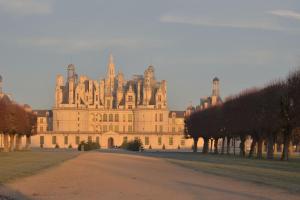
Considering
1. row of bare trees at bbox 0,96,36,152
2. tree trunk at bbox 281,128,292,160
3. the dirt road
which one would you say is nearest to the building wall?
row of bare trees at bbox 0,96,36,152

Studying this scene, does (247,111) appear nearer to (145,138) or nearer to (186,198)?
(186,198)

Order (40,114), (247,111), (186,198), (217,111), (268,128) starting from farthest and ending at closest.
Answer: (40,114) → (217,111) → (247,111) → (268,128) → (186,198)

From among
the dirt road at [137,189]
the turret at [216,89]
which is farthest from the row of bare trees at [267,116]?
the turret at [216,89]

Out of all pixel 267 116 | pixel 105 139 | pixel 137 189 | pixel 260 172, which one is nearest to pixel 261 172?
pixel 260 172

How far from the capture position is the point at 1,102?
83.9m

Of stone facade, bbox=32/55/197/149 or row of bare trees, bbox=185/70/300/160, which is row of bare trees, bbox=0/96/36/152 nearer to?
row of bare trees, bbox=185/70/300/160

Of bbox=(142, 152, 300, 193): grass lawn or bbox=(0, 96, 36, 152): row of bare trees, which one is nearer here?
bbox=(142, 152, 300, 193): grass lawn

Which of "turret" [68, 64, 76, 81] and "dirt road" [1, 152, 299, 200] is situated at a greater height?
"turret" [68, 64, 76, 81]

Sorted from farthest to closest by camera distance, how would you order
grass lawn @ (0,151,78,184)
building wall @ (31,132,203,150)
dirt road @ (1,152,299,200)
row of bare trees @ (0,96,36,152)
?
building wall @ (31,132,203,150), row of bare trees @ (0,96,36,152), grass lawn @ (0,151,78,184), dirt road @ (1,152,299,200)

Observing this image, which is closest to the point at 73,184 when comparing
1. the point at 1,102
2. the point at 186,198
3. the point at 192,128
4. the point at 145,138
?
the point at 186,198

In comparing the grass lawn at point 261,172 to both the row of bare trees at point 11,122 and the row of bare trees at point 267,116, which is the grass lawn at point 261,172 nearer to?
the row of bare trees at point 267,116

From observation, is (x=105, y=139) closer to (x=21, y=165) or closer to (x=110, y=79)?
(x=110, y=79)

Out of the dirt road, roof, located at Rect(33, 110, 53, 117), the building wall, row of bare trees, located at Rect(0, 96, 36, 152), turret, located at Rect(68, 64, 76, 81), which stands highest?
turret, located at Rect(68, 64, 76, 81)

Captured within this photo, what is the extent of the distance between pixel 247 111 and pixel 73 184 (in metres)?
48.1
